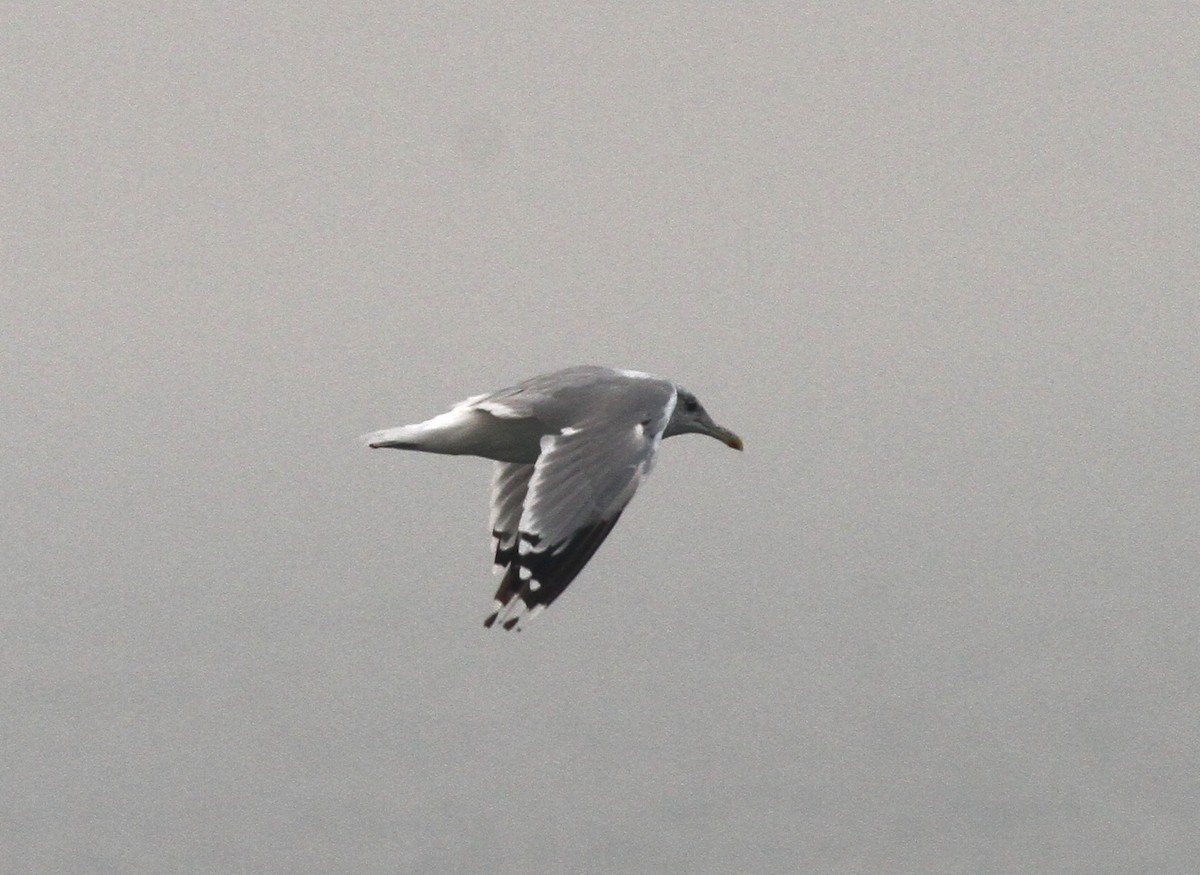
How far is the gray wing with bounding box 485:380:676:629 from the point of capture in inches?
285

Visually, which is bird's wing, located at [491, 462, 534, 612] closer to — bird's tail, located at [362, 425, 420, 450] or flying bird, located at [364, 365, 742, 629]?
flying bird, located at [364, 365, 742, 629]

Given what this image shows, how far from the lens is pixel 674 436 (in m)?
10.1

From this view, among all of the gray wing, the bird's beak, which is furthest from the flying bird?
the bird's beak

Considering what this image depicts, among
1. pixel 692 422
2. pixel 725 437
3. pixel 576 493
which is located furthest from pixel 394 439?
pixel 725 437

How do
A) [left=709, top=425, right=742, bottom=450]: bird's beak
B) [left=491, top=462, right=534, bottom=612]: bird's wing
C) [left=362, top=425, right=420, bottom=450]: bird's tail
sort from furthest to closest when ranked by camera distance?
[left=709, top=425, right=742, bottom=450]: bird's beak
[left=491, top=462, right=534, bottom=612]: bird's wing
[left=362, top=425, right=420, bottom=450]: bird's tail

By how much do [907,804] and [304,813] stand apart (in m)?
32.3

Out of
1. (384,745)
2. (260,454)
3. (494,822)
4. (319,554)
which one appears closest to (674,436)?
(494,822)

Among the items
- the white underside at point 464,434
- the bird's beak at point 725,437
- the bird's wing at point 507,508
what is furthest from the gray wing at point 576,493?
A: the bird's beak at point 725,437

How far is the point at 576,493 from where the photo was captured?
748 cm

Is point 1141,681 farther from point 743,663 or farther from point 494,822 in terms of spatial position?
point 494,822

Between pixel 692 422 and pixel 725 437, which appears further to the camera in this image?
pixel 725 437

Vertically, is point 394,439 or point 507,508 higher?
point 394,439

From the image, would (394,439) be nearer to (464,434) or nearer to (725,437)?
(464,434)

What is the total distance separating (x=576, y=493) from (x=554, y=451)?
40 centimetres
